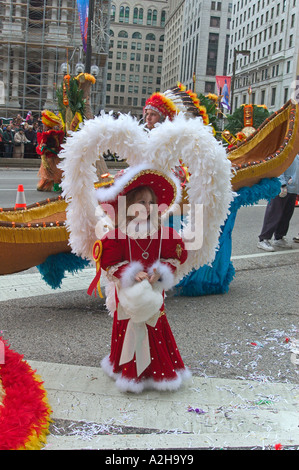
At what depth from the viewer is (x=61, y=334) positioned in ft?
13.0

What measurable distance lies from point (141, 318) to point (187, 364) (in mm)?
866

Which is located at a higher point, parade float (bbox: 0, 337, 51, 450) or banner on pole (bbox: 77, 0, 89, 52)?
banner on pole (bbox: 77, 0, 89, 52)

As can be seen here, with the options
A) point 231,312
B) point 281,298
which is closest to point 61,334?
point 231,312

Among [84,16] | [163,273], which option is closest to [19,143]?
[84,16]

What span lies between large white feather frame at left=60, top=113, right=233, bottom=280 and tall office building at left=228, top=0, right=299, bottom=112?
205 feet

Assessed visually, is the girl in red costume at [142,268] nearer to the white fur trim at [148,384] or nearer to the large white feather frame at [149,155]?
the white fur trim at [148,384]

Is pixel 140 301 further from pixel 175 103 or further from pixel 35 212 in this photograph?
pixel 175 103

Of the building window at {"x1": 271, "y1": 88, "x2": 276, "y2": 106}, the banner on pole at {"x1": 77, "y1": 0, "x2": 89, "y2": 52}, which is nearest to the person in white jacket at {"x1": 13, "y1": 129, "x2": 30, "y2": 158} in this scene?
the banner on pole at {"x1": 77, "y1": 0, "x2": 89, "y2": 52}

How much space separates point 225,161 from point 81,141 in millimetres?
863

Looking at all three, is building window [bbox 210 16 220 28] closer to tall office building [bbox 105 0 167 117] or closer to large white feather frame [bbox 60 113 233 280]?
tall office building [bbox 105 0 167 117]

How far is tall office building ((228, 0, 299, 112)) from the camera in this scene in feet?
222

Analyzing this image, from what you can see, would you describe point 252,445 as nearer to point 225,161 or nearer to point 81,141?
point 225,161
